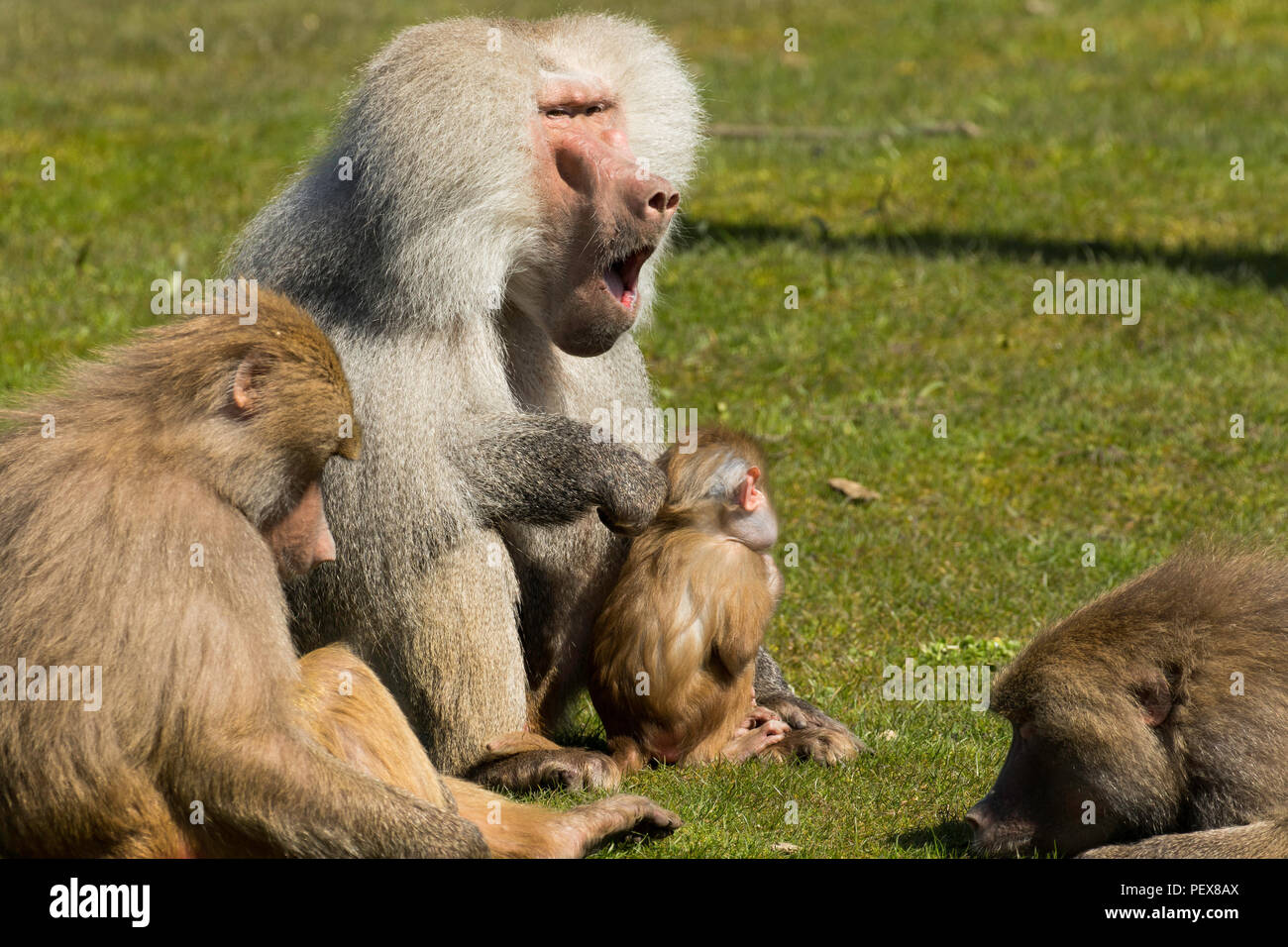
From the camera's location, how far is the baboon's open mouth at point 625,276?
582 centimetres

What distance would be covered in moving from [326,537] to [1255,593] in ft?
9.06

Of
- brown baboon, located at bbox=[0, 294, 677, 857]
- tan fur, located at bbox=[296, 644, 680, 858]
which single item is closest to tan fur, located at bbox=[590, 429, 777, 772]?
tan fur, located at bbox=[296, 644, 680, 858]

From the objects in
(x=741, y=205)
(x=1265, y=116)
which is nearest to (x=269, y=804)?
(x=741, y=205)

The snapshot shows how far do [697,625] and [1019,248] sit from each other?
6799mm

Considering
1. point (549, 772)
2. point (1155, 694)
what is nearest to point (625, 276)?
point (549, 772)

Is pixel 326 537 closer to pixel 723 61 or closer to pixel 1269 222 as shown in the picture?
pixel 1269 222

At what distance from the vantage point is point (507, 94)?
556 cm

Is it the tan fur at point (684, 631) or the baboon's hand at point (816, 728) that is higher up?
the tan fur at point (684, 631)

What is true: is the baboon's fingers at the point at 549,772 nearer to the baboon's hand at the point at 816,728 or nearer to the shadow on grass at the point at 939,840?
the baboon's hand at the point at 816,728

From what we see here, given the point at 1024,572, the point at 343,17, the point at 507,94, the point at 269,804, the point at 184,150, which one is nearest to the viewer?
the point at 269,804

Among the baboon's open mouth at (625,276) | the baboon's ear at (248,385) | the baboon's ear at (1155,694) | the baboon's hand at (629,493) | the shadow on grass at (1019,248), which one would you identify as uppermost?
the shadow on grass at (1019,248)

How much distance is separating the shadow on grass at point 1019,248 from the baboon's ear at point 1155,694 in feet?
22.7

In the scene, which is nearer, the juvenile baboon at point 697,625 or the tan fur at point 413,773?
the tan fur at point 413,773

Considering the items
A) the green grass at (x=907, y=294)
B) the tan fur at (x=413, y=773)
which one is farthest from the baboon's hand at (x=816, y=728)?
the tan fur at (x=413, y=773)
